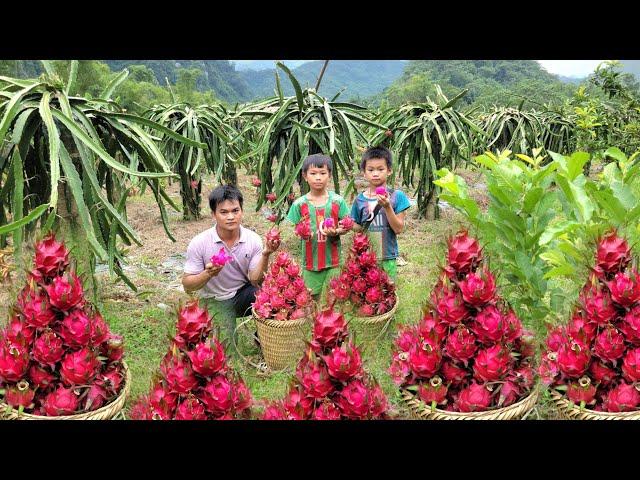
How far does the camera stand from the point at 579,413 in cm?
167

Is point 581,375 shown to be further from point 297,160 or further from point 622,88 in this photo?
point 622,88

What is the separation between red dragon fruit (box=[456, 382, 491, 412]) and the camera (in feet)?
5.38

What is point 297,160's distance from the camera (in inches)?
165

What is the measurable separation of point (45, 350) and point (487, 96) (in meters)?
24.2

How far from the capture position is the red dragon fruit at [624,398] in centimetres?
163

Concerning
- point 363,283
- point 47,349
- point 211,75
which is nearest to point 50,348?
point 47,349

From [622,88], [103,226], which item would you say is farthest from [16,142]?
[622,88]

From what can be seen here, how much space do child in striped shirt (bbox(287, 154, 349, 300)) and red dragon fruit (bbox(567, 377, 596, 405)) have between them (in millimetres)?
1615

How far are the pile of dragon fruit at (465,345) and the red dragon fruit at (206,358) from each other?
580 mm

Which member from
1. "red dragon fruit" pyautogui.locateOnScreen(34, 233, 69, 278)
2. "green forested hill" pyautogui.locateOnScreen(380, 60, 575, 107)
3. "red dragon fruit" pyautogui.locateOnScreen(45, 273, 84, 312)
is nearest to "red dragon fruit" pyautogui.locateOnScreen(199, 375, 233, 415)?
"red dragon fruit" pyautogui.locateOnScreen(45, 273, 84, 312)

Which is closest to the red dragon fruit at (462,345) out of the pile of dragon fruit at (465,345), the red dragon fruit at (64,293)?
the pile of dragon fruit at (465,345)

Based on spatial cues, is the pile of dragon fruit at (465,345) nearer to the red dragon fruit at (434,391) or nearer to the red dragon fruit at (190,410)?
the red dragon fruit at (434,391)

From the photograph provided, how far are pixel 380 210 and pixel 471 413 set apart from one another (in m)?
1.85

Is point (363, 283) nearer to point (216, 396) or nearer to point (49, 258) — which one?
point (216, 396)
